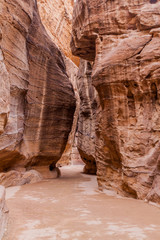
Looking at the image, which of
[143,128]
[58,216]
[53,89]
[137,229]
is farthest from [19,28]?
[137,229]

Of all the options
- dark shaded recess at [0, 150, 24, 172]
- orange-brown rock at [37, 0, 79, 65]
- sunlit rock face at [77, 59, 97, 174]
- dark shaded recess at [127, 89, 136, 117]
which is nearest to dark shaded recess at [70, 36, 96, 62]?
dark shaded recess at [127, 89, 136, 117]

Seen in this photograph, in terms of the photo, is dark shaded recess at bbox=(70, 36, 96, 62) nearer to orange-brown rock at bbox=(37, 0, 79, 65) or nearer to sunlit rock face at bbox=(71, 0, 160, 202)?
sunlit rock face at bbox=(71, 0, 160, 202)

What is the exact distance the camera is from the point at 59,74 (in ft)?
44.6

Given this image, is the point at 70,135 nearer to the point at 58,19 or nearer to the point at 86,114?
the point at 86,114

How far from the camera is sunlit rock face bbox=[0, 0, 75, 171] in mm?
9420

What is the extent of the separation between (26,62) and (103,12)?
4.38 metres

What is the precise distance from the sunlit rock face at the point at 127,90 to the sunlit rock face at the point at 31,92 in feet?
10.4

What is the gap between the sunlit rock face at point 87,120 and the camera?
54.8 ft

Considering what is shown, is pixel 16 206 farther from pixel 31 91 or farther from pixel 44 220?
pixel 31 91

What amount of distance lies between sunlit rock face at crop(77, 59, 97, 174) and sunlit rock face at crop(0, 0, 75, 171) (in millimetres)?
2819

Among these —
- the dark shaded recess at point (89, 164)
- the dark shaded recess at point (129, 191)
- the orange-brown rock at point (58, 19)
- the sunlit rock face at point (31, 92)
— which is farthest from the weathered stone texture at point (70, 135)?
the dark shaded recess at point (129, 191)

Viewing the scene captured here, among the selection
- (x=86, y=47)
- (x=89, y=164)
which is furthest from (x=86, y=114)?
(x=86, y=47)

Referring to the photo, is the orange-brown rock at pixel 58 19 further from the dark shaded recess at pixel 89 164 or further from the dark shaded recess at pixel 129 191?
the dark shaded recess at pixel 129 191

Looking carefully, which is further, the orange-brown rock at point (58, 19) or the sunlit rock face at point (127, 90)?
the orange-brown rock at point (58, 19)
